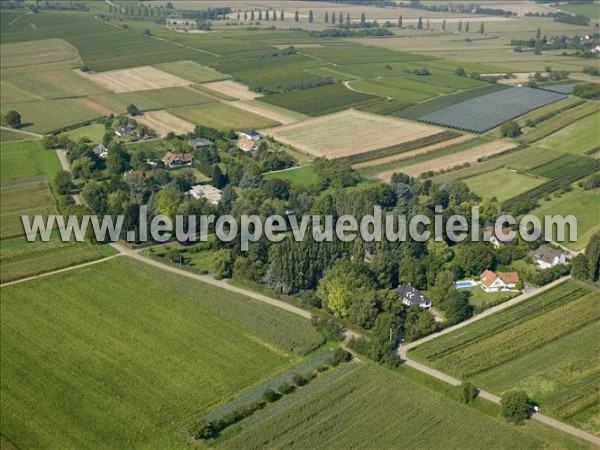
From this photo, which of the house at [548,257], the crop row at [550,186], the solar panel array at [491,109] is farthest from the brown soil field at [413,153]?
the house at [548,257]

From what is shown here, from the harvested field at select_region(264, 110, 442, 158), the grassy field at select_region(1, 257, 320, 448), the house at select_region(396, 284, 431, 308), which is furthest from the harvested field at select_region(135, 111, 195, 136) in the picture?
the house at select_region(396, 284, 431, 308)

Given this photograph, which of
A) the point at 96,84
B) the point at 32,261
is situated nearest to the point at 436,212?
the point at 32,261

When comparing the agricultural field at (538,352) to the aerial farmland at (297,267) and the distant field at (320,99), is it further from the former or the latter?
the distant field at (320,99)

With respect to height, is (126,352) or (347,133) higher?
(347,133)

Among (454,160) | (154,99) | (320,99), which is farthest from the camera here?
(154,99)

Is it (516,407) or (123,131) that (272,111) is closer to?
(123,131)

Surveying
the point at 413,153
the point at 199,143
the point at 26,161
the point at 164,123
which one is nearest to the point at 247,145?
the point at 199,143

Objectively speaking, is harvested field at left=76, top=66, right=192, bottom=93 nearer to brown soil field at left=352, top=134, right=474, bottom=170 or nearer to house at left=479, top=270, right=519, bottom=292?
brown soil field at left=352, top=134, right=474, bottom=170
